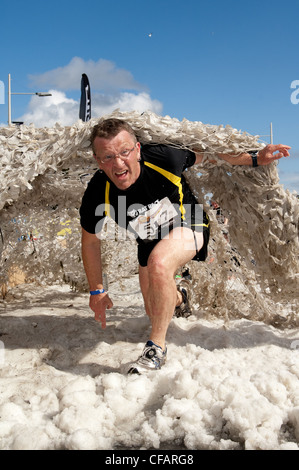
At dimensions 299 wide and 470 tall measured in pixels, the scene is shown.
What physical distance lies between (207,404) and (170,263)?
2.80 feet

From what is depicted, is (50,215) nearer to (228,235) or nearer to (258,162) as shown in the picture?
(228,235)

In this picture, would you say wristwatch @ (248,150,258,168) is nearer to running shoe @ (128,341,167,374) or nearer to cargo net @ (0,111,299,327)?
cargo net @ (0,111,299,327)

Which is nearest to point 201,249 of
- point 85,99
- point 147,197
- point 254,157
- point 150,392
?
point 147,197

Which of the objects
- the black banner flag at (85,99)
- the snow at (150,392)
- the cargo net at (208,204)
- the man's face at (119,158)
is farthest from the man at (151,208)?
the black banner flag at (85,99)

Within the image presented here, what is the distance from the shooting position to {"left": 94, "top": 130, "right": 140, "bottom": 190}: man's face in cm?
259

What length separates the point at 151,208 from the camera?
2.81m

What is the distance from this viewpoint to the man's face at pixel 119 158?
8.50ft

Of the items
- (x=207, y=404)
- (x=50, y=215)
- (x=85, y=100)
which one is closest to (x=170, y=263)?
(x=207, y=404)

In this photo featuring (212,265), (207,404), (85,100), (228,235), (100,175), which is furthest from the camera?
(85,100)

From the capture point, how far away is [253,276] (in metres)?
3.44

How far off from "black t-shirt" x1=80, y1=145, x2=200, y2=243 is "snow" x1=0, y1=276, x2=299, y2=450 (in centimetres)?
82

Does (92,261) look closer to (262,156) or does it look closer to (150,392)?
(150,392)

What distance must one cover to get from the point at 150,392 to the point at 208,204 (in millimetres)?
1673

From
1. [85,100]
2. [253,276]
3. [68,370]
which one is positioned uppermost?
[85,100]
